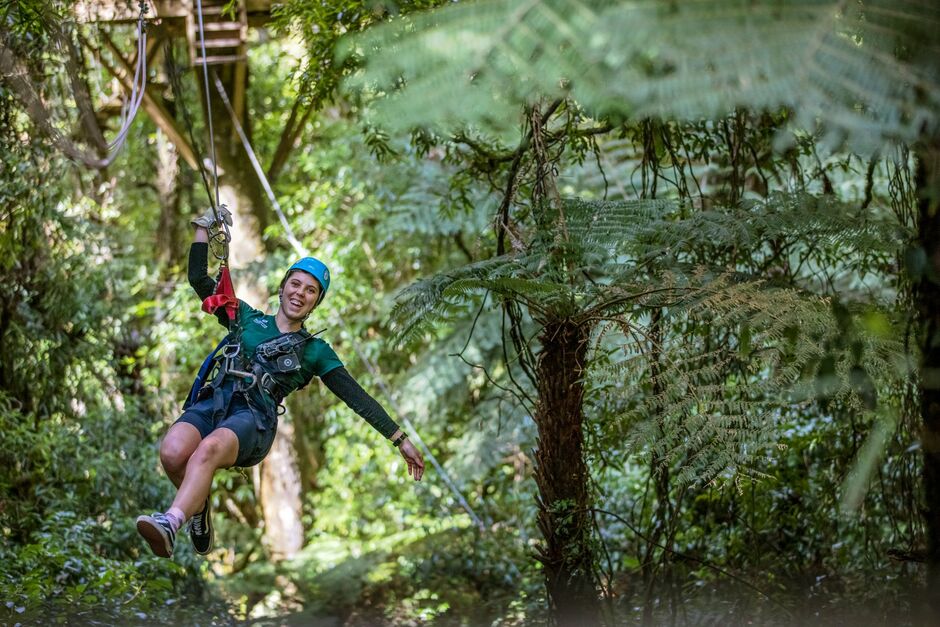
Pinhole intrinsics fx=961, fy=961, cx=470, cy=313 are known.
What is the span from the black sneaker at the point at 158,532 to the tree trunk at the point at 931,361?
2.39 metres

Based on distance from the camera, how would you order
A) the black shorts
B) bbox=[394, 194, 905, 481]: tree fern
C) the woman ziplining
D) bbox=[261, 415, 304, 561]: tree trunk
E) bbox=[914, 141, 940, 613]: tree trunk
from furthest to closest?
1. bbox=[261, 415, 304, 561]: tree trunk
2. the black shorts
3. the woman ziplining
4. bbox=[394, 194, 905, 481]: tree fern
5. bbox=[914, 141, 940, 613]: tree trunk

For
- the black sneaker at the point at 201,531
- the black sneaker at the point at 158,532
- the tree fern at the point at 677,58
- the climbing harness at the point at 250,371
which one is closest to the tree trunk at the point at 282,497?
the black sneaker at the point at 201,531

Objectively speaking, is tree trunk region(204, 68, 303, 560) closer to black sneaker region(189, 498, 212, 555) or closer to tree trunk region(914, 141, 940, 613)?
black sneaker region(189, 498, 212, 555)

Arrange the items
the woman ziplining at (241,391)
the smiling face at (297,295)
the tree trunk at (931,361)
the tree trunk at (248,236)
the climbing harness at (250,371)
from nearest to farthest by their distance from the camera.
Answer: the tree trunk at (931,361) → the woman ziplining at (241,391) → the climbing harness at (250,371) → the smiling face at (297,295) → the tree trunk at (248,236)

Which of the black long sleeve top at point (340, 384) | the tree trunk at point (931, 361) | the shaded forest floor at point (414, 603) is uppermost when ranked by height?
the black long sleeve top at point (340, 384)

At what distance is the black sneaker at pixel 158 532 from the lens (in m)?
3.27

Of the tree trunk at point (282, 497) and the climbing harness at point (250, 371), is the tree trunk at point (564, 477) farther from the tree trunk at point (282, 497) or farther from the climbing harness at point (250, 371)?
the tree trunk at point (282, 497)

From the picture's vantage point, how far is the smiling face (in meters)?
4.12

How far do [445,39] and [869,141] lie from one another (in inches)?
34.8

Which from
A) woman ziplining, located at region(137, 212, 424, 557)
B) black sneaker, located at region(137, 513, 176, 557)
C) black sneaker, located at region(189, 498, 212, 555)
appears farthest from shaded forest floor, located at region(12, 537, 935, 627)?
black sneaker, located at region(137, 513, 176, 557)

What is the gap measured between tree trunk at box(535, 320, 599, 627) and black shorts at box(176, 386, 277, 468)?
46.2 inches

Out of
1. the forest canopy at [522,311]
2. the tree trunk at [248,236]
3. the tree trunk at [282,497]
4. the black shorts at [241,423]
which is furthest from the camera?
the tree trunk at [282,497]

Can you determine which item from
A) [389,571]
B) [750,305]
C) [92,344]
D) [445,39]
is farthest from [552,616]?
[92,344]

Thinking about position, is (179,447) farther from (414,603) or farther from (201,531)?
(414,603)
